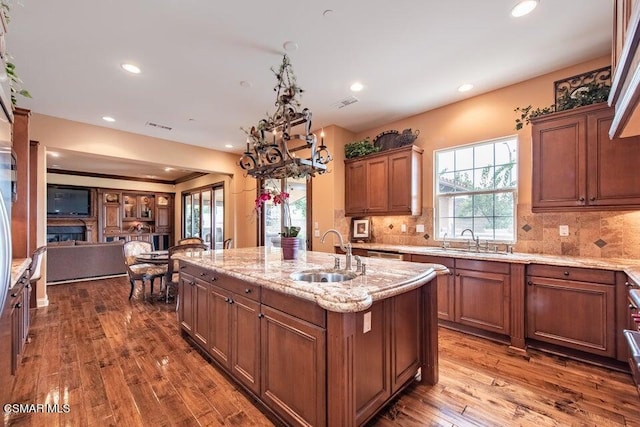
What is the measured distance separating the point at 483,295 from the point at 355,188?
2463 millimetres

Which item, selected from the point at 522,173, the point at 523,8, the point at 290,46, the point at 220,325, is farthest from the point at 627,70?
the point at 220,325

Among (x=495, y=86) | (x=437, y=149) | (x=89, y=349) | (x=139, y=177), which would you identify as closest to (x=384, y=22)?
(x=495, y=86)

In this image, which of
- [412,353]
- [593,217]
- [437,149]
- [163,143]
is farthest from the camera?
[163,143]

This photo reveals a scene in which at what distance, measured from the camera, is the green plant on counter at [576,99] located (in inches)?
104

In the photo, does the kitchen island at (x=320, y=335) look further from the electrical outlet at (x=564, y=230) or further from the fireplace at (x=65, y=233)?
the fireplace at (x=65, y=233)

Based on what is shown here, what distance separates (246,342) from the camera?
2041 mm

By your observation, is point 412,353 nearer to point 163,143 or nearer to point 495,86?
point 495,86

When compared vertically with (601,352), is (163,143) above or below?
above

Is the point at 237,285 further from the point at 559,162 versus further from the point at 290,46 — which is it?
the point at 559,162

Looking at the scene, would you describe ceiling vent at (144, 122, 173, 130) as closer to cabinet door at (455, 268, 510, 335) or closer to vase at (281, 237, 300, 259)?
vase at (281, 237, 300, 259)

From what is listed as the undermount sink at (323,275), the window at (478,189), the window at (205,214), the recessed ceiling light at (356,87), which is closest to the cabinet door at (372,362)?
the undermount sink at (323,275)

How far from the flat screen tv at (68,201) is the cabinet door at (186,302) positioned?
7996 millimetres

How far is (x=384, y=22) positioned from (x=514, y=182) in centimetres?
248

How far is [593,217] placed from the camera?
2896mm
